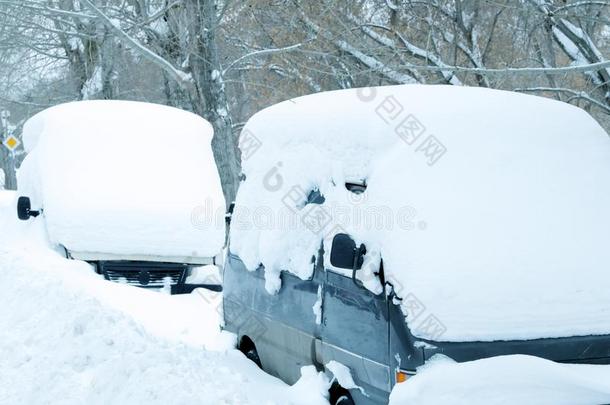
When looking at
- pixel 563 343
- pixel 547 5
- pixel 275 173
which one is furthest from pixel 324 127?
pixel 547 5

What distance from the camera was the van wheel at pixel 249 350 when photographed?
654 cm

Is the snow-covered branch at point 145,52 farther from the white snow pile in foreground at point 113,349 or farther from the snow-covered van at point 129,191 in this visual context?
the white snow pile in foreground at point 113,349

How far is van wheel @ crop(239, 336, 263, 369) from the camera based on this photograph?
258 inches

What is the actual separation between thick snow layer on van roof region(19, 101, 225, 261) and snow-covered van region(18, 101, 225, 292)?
0.04 feet

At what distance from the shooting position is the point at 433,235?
4484 millimetres

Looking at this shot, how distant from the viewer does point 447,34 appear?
12094 mm

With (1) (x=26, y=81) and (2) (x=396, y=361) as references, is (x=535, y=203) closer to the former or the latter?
(2) (x=396, y=361)

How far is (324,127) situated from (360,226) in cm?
87

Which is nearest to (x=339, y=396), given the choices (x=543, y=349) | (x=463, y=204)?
(x=543, y=349)

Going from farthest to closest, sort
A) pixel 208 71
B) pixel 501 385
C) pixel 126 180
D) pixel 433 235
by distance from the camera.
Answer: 1. pixel 208 71
2. pixel 126 180
3. pixel 433 235
4. pixel 501 385

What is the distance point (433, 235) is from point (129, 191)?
6.29 meters

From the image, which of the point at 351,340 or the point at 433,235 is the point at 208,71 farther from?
the point at 433,235

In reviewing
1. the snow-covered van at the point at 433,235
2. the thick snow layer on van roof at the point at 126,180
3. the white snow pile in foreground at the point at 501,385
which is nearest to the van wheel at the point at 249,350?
the snow-covered van at the point at 433,235

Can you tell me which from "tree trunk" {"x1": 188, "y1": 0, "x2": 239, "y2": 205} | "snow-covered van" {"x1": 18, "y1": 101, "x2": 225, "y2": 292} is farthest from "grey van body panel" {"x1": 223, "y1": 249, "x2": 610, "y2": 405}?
"tree trunk" {"x1": 188, "y1": 0, "x2": 239, "y2": 205}
